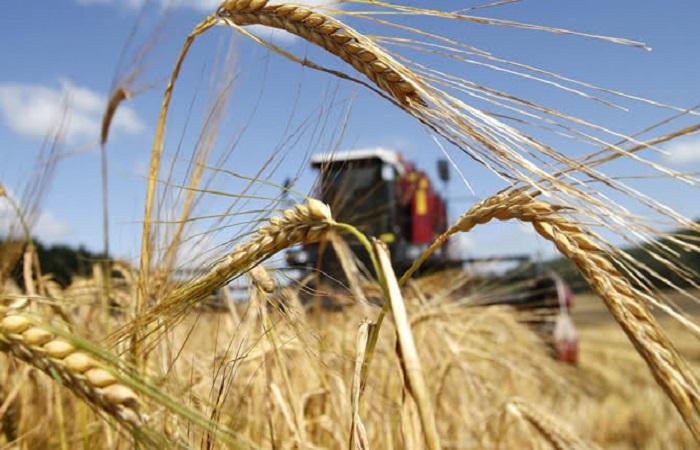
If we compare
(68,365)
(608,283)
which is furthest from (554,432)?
(68,365)

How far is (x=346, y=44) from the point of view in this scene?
79 cm

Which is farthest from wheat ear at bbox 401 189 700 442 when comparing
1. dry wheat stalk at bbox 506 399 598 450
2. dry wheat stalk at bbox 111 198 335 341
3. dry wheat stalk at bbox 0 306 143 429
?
dry wheat stalk at bbox 506 399 598 450

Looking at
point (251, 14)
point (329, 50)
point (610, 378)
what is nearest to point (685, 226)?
point (329, 50)

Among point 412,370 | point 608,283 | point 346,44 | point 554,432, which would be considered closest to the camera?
point 412,370

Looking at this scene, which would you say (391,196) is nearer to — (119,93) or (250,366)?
(250,366)

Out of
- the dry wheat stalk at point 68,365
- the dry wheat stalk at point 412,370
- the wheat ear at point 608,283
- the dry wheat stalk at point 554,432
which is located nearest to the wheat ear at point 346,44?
the wheat ear at point 608,283

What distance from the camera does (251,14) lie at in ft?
3.08

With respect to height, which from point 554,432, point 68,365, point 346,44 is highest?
point 346,44

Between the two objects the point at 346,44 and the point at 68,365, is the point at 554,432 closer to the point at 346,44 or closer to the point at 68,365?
the point at 346,44

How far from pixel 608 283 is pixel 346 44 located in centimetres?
40

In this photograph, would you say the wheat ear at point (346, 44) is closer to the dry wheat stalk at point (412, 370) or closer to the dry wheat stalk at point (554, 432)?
the dry wheat stalk at point (412, 370)

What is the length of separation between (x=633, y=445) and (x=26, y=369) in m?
3.50

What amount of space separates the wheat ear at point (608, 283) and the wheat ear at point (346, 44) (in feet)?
0.50

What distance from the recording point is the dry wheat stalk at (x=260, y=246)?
2.17 feet
